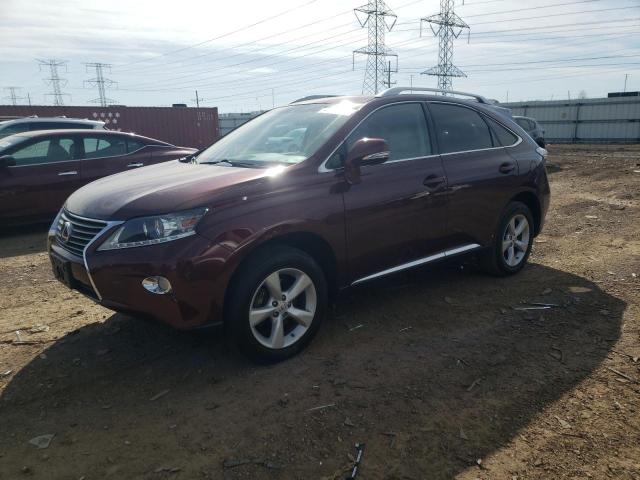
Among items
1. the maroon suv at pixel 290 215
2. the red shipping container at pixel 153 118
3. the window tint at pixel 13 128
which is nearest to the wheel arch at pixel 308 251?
the maroon suv at pixel 290 215

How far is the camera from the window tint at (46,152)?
7.08 metres

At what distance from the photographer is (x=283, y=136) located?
396cm

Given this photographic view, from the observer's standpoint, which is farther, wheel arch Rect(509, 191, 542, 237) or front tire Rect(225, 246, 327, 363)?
wheel arch Rect(509, 191, 542, 237)

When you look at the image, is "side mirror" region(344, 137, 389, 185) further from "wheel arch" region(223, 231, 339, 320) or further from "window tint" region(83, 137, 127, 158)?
Answer: "window tint" region(83, 137, 127, 158)

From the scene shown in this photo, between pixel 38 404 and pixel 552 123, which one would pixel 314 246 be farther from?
pixel 552 123

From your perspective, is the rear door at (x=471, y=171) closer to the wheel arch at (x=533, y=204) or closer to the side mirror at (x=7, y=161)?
the wheel arch at (x=533, y=204)

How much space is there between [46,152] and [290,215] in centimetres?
563

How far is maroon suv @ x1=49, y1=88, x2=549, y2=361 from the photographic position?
2.94m

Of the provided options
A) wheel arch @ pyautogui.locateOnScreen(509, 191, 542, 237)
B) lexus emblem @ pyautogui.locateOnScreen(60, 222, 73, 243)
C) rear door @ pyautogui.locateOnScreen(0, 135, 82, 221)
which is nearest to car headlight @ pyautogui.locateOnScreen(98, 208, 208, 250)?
lexus emblem @ pyautogui.locateOnScreen(60, 222, 73, 243)

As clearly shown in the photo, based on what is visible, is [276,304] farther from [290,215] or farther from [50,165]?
[50,165]

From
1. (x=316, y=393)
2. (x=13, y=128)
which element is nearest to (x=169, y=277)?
(x=316, y=393)

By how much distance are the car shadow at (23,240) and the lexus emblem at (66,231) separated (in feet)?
10.9

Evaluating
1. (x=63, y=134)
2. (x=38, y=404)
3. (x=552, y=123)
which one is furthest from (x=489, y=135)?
(x=552, y=123)

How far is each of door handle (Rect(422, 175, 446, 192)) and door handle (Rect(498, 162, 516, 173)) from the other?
3.03 ft
